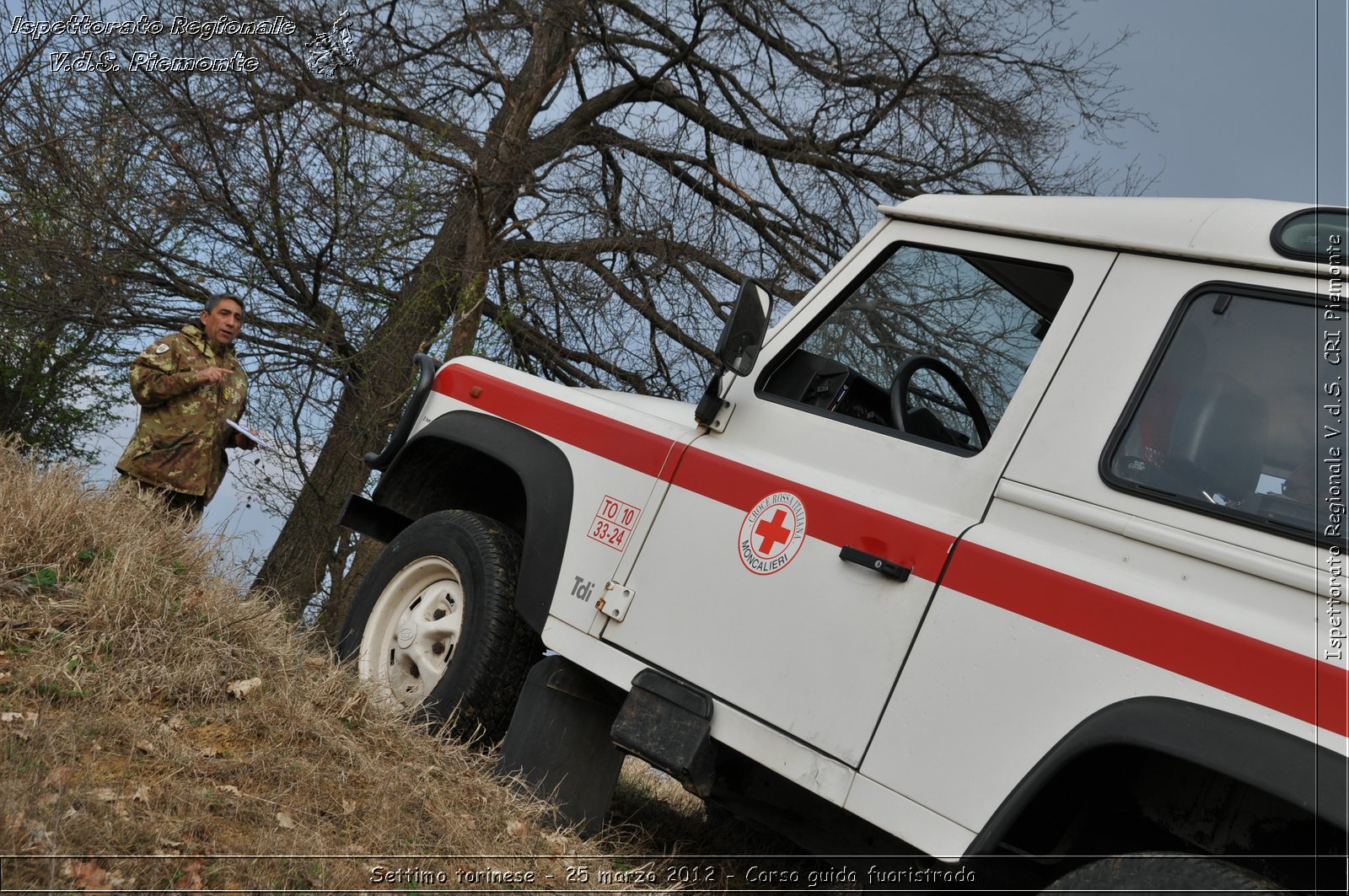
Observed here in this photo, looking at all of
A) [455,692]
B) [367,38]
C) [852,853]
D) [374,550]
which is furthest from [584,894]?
[367,38]

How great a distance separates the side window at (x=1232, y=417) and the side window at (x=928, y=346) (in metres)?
0.43

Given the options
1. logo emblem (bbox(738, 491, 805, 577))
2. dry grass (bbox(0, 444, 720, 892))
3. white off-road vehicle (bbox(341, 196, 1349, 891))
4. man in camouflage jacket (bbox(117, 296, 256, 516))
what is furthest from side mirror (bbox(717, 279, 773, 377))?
man in camouflage jacket (bbox(117, 296, 256, 516))

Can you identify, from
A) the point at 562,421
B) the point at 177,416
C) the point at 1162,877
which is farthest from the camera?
the point at 177,416

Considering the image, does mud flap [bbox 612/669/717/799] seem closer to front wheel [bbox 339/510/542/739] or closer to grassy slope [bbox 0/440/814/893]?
grassy slope [bbox 0/440/814/893]

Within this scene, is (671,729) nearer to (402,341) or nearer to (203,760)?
(203,760)

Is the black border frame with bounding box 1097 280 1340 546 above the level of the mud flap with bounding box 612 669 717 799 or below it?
above

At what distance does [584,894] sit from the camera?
335 cm

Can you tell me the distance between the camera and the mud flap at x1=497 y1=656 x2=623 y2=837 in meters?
3.90

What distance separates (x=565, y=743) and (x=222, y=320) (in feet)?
11.7

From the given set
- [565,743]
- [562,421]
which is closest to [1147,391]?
[562,421]

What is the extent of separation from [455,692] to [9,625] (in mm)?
1650

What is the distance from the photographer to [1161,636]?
2551 millimetres

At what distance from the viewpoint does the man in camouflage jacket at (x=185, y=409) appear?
19.4 ft

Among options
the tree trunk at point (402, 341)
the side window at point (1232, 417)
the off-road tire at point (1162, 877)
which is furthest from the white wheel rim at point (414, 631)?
the tree trunk at point (402, 341)
